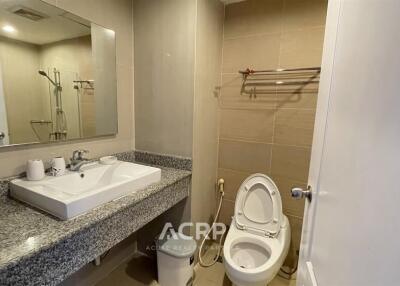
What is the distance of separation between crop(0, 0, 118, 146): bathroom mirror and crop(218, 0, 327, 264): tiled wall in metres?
0.98

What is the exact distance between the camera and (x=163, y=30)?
5.41 feet

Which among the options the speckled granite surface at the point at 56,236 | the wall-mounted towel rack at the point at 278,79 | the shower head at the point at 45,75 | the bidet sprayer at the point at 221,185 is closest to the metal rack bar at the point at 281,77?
the wall-mounted towel rack at the point at 278,79

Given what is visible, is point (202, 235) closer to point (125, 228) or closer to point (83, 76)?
point (125, 228)

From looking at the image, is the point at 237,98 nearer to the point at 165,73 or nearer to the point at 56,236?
the point at 165,73

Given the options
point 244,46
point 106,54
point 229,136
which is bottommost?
point 229,136

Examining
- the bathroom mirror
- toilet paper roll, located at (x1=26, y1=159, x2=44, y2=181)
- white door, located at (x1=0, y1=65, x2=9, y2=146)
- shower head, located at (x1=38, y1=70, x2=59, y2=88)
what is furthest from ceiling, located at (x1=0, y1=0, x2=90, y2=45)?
toilet paper roll, located at (x1=26, y1=159, x2=44, y2=181)

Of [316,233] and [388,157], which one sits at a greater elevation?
[388,157]

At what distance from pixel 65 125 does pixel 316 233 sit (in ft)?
4.89

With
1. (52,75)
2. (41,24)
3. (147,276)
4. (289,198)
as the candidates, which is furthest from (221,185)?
(41,24)

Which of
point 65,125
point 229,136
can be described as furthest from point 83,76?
point 229,136

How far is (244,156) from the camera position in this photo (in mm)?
1991

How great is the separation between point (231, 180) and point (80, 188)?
125cm

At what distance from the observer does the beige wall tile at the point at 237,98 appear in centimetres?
184

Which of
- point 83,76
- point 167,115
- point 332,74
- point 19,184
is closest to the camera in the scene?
point 332,74
